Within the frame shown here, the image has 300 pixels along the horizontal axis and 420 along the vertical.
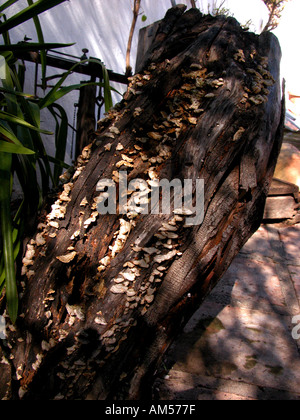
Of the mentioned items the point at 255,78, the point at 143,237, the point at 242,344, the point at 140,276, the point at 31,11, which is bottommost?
the point at 242,344

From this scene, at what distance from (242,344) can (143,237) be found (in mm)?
856

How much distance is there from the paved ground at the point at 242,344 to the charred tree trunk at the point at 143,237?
0.40m

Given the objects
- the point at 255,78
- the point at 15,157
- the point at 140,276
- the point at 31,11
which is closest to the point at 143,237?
the point at 140,276

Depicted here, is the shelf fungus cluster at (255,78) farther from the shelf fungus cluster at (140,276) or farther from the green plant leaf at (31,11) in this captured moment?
the green plant leaf at (31,11)

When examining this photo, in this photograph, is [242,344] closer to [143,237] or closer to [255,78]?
[143,237]

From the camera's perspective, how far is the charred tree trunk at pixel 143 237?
1.04 metres

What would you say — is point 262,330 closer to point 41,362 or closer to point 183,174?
point 183,174

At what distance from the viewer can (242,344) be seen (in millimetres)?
1584

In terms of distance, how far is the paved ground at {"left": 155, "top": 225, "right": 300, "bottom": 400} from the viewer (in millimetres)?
1325

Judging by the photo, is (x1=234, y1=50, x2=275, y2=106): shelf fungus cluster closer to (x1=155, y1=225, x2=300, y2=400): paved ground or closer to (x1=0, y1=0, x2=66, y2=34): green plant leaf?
(x1=0, y1=0, x2=66, y2=34): green plant leaf

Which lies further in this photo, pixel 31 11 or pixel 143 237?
pixel 31 11

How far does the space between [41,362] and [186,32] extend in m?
1.41

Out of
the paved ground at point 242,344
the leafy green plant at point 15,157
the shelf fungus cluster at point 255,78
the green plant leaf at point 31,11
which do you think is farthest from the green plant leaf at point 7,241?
the shelf fungus cluster at point 255,78
